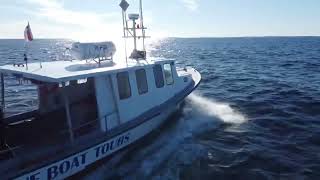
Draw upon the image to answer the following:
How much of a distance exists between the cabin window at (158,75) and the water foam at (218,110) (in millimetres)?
4139

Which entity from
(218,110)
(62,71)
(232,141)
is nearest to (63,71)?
(62,71)

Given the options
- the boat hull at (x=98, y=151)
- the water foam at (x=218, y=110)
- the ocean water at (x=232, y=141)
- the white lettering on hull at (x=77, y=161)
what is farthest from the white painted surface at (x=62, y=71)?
the water foam at (x=218, y=110)

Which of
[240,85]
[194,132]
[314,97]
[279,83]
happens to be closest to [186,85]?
[194,132]

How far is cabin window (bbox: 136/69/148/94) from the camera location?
12630 mm

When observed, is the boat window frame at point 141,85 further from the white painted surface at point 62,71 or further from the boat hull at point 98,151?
the boat hull at point 98,151

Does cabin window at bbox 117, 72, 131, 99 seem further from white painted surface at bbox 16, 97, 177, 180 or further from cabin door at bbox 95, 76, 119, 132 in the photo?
white painted surface at bbox 16, 97, 177, 180

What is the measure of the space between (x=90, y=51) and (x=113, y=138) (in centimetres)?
321

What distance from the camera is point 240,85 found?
1008 inches

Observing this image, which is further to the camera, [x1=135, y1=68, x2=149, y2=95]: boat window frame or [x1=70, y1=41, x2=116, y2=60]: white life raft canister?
[x1=135, y1=68, x2=149, y2=95]: boat window frame

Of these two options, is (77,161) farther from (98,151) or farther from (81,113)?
(81,113)

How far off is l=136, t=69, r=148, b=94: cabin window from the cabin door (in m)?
1.47

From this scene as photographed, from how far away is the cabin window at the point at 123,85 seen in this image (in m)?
11.8

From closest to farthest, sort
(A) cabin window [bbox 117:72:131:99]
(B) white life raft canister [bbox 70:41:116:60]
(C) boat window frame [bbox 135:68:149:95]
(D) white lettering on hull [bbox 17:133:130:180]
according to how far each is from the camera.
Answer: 1. (D) white lettering on hull [bbox 17:133:130:180]
2. (A) cabin window [bbox 117:72:131:99]
3. (B) white life raft canister [bbox 70:41:116:60]
4. (C) boat window frame [bbox 135:68:149:95]

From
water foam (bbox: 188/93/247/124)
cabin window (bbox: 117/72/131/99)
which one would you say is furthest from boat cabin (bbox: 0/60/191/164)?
water foam (bbox: 188/93/247/124)
